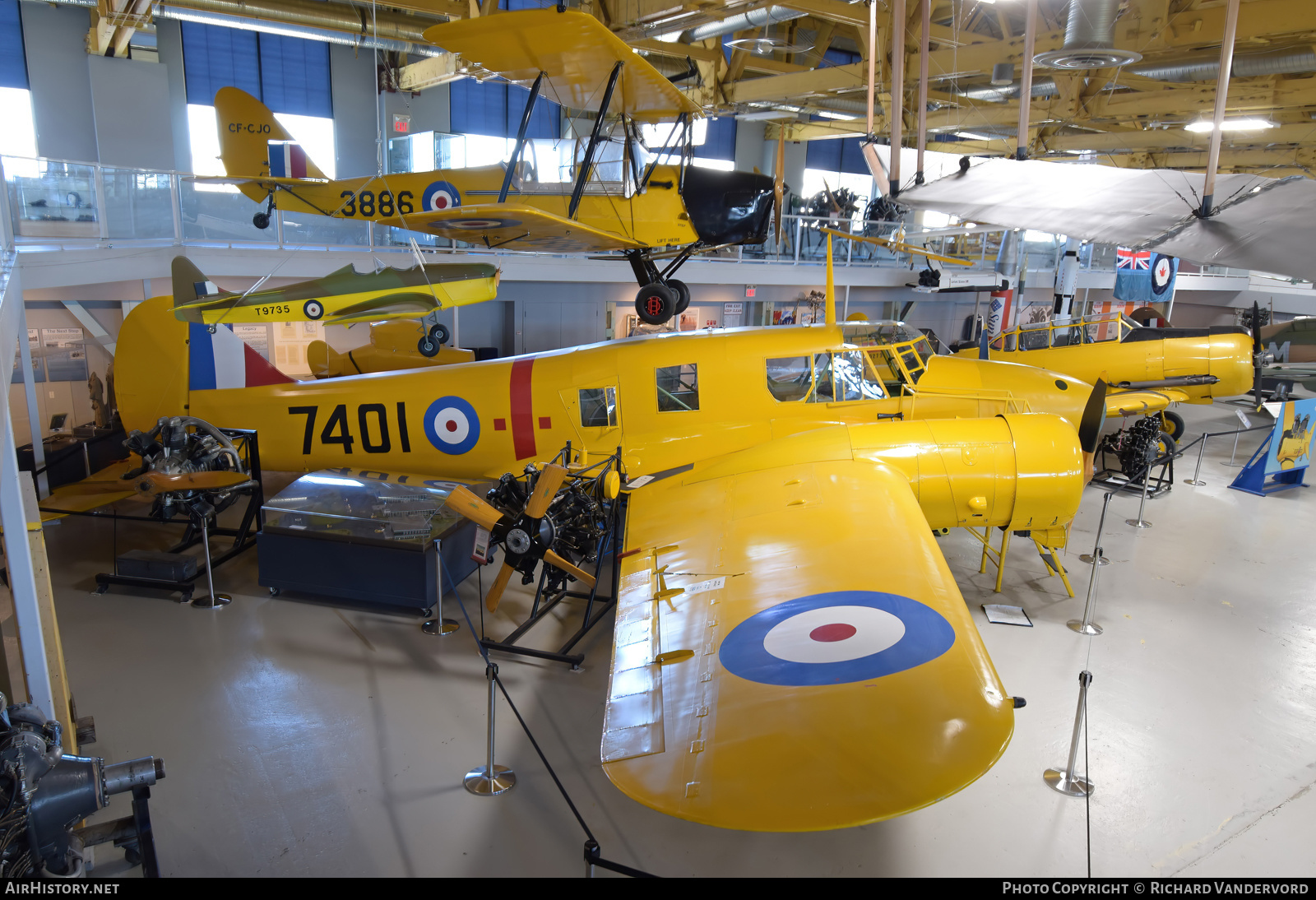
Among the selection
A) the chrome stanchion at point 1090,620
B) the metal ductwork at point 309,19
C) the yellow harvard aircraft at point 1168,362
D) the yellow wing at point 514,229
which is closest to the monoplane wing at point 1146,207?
the yellow wing at point 514,229

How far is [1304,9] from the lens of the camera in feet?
29.6

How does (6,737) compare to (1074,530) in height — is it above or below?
above

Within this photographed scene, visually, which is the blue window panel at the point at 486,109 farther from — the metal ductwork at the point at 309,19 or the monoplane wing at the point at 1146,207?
the monoplane wing at the point at 1146,207

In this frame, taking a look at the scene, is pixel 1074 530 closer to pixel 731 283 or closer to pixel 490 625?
pixel 490 625

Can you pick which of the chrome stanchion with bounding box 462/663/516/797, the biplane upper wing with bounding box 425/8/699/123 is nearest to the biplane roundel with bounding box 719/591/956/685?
the chrome stanchion with bounding box 462/663/516/797

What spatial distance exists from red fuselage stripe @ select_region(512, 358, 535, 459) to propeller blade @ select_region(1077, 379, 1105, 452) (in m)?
5.18

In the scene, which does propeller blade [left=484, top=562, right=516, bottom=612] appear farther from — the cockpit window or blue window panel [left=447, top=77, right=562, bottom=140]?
blue window panel [left=447, top=77, right=562, bottom=140]

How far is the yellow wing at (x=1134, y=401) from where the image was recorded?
1018 centimetres

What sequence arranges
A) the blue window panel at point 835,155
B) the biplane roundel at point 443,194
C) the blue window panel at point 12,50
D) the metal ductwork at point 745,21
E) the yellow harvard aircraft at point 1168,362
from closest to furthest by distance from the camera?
the biplane roundel at point 443,194, the yellow harvard aircraft at point 1168,362, the metal ductwork at point 745,21, the blue window panel at point 12,50, the blue window panel at point 835,155

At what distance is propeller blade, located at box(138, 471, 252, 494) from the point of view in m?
6.51

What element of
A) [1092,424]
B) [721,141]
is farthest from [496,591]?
[721,141]

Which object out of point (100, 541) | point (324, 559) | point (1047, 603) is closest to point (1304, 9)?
point (1047, 603)

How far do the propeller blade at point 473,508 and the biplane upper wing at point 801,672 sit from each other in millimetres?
1021

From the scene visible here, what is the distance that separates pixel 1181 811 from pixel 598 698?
3.70 metres
